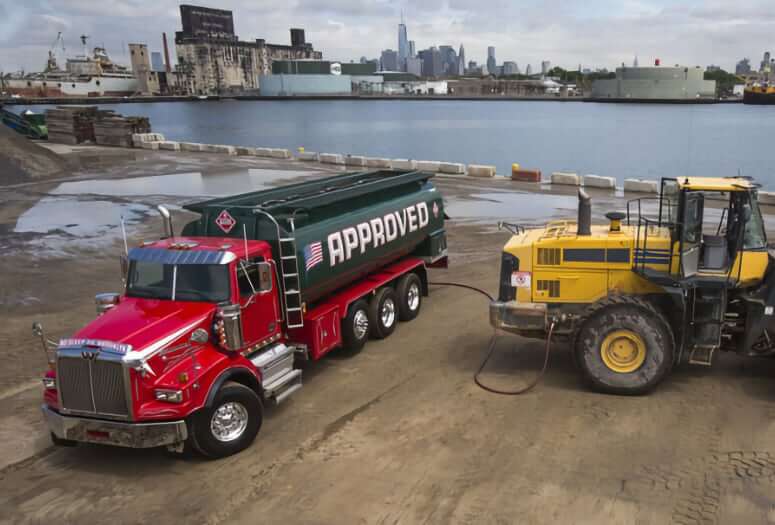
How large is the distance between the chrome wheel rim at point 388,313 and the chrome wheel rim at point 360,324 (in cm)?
51

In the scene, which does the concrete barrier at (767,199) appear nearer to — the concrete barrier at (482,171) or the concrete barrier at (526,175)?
the concrete barrier at (526,175)

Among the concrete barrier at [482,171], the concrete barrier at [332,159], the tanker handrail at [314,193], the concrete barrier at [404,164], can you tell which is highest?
the tanker handrail at [314,193]

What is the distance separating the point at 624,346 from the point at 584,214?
2160mm

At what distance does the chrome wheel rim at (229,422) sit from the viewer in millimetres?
7965

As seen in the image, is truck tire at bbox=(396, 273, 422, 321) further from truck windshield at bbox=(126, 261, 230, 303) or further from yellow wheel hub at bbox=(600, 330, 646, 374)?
truck windshield at bbox=(126, 261, 230, 303)

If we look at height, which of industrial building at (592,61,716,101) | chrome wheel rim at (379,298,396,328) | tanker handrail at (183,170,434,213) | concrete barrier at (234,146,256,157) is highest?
industrial building at (592,61,716,101)

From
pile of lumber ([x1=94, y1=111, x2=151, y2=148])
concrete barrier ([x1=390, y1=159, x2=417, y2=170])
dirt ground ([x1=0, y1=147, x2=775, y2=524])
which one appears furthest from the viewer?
pile of lumber ([x1=94, y1=111, x2=151, y2=148])

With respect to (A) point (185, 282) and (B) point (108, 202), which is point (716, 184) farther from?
(B) point (108, 202)

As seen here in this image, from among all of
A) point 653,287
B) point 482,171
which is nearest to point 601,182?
point 482,171

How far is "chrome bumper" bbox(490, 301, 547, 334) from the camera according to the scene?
996 centimetres

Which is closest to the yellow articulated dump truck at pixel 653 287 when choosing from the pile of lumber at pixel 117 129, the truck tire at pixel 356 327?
the truck tire at pixel 356 327

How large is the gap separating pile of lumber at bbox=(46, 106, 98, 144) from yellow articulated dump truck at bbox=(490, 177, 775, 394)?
55.3 meters

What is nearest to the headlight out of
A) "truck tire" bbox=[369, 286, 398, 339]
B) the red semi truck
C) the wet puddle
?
the red semi truck

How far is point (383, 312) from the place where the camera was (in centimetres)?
1245
